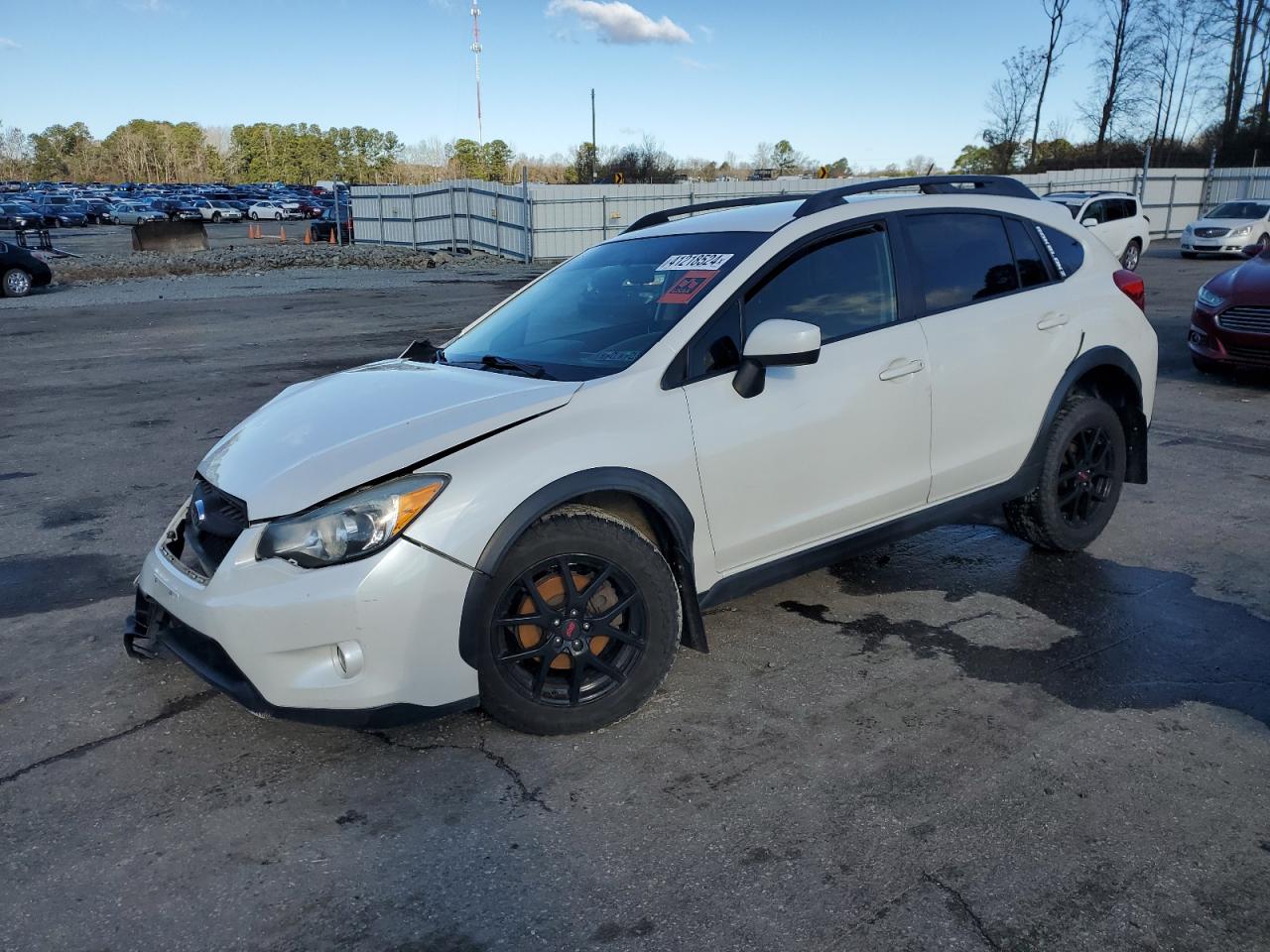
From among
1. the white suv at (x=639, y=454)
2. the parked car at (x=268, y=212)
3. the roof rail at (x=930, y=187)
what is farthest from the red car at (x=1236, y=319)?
the parked car at (x=268, y=212)

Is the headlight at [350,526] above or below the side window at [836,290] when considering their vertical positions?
below

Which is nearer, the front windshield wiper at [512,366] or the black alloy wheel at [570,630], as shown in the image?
the black alloy wheel at [570,630]

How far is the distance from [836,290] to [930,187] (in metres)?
0.97

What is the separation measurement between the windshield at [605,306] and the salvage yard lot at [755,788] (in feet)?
4.28

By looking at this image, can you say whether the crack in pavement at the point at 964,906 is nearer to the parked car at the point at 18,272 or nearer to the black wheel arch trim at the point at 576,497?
the black wheel arch trim at the point at 576,497

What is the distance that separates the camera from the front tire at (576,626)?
3115 mm

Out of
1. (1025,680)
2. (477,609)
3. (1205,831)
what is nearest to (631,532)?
(477,609)

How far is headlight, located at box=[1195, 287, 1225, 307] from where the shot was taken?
9.43m

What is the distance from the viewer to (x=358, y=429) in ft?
10.9

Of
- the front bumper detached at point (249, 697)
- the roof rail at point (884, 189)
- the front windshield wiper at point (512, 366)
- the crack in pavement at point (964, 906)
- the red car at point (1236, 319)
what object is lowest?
the crack in pavement at point (964, 906)

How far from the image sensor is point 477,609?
9.87 feet

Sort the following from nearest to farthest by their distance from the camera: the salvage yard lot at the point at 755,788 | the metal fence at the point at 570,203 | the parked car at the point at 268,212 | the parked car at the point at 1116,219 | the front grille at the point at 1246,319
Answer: the salvage yard lot at the point at 755,788 → the front grille at the point at 1246,319 → the parked car at the point at 1116,219 → the metal fence at the point at 570,203 → the parked car at the point at 268,212

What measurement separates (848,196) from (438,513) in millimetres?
2308

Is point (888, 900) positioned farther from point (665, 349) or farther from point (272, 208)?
point (272, 208)
